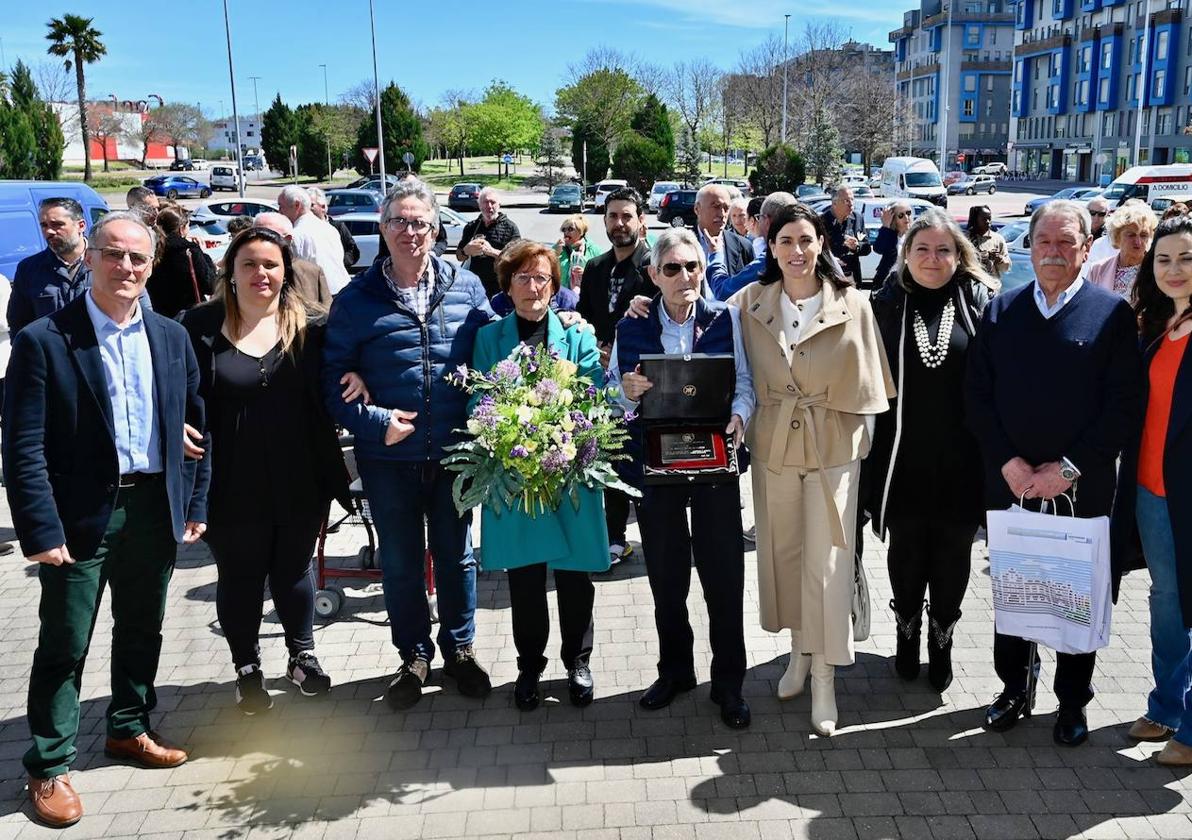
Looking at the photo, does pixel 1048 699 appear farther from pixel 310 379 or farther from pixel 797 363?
pixel 310 379

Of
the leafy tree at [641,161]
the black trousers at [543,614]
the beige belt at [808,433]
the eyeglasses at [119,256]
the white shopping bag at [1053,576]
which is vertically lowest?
the black trousers at [543,614]

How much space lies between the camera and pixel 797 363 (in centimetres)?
403

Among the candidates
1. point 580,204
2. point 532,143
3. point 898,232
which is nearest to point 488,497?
point 898,232

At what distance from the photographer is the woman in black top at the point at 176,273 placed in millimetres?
7559

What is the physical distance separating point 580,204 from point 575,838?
1592 inches

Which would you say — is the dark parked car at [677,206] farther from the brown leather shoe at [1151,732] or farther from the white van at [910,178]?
the brown leather shoe at [1151,732]

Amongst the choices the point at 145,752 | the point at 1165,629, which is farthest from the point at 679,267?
the point at 145,752

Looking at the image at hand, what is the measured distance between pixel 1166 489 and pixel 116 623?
14.0 feet

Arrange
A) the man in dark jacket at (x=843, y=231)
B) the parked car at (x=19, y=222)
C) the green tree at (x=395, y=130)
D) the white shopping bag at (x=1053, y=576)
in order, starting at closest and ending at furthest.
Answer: the white shopping bag at (x=1053, y=576) → the man in dark jacket at (x=843, y=231) → the parked car at (x=19, y=222) → the green tree at (x=395, y=130)

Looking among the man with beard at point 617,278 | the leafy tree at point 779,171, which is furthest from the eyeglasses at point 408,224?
the leafy tree at point 779,171

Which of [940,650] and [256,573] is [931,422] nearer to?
[940,650]

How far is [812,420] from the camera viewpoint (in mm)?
4012

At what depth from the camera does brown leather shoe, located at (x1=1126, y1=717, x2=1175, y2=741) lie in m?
4.04

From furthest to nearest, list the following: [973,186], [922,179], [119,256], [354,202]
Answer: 1. [973,186]
2. [922,179]
3. [354,202]
4. [119,256]
